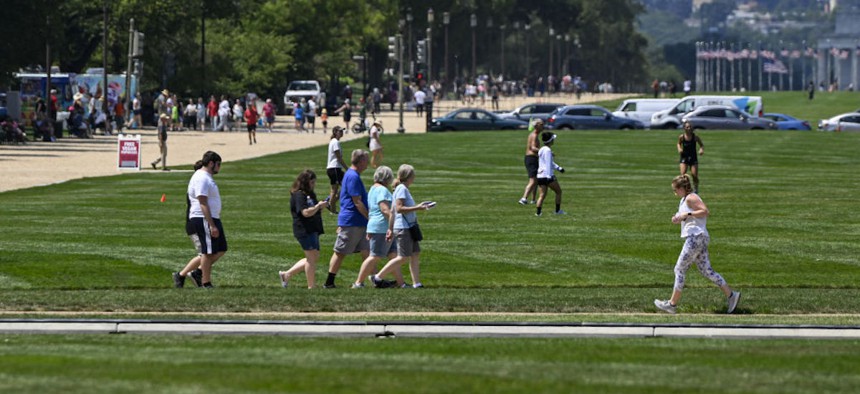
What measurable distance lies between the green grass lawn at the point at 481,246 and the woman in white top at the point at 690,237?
56cm

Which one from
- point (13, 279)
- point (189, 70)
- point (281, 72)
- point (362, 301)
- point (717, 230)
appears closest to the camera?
point (362, 301)

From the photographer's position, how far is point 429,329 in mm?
15719

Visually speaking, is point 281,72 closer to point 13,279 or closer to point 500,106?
point 500,106

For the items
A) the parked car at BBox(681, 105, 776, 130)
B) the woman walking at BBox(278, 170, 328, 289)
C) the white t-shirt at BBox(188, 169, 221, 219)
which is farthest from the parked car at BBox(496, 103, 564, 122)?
the white t-shirt at BBox(188, 169, 221, 219)

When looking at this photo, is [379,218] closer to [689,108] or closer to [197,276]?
[197,276]

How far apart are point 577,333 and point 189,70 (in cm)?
7301

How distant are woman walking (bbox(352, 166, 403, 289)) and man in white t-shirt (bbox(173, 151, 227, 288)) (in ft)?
5.84

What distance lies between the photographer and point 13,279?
22.4 metres

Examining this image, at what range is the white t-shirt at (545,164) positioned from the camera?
1271 inches

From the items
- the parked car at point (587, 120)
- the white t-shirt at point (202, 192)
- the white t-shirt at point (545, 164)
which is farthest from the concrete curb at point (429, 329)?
the parked car at point (587, 120)

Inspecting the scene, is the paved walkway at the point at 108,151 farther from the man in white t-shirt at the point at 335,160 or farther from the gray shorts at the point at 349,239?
the gray shorts at the point at 349,239

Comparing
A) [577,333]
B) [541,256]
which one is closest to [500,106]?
[541,256]

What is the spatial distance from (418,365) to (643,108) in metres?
74.0

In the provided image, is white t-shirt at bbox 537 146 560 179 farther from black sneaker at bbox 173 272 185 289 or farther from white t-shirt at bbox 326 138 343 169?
black sneaker at bbox 173 272 185 289
